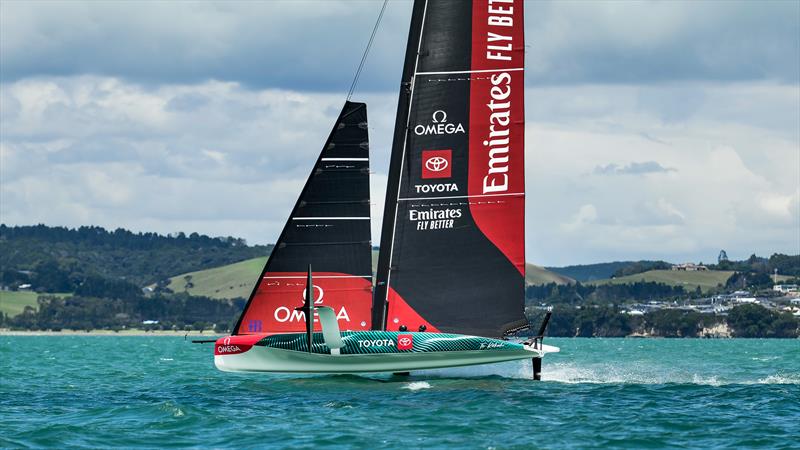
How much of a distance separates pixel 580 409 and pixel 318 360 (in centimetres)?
788

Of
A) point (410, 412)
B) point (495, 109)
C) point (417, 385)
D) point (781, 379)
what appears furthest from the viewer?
point (781, 379)

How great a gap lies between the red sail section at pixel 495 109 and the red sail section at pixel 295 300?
4266 millimetres

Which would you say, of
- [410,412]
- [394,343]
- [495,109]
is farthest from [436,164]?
[410,412]

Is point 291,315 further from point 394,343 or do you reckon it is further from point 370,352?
point 394,343

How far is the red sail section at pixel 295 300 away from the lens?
38812 mm

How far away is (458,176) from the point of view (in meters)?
38.4

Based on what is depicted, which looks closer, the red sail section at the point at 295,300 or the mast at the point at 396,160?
the mast at the point at 396,160

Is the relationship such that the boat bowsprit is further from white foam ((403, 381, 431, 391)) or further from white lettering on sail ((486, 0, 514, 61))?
white lettering on sail ((486, 0, 514, 61))

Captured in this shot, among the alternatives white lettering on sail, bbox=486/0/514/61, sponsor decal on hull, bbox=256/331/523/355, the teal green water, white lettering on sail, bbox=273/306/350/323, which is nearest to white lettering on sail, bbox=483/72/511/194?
white lettering on sail, bbox=486/0/514/61

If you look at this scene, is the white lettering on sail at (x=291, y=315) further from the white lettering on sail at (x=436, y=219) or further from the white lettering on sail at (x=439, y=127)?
the white lettering on sail at (x=439, y=127)

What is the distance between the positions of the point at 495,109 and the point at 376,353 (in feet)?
24.5

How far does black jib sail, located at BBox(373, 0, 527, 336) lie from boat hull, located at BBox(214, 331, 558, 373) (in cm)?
120

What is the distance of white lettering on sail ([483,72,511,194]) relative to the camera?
38.2m

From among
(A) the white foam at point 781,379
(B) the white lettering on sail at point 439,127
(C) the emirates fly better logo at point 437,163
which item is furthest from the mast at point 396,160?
(A) the white foam at point 781,379
